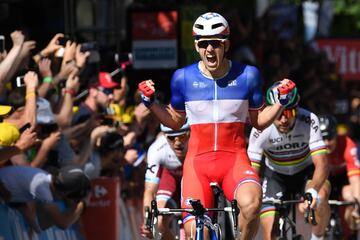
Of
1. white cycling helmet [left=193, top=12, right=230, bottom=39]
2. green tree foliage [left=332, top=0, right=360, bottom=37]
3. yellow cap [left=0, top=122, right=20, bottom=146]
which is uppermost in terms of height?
white cycling helmet [left=193, top=12, right=230, bottom=39]

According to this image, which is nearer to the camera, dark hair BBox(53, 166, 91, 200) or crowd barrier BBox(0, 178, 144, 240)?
dark hair BBox(53, 166, 91, 200)

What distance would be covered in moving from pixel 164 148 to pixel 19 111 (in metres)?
1.73

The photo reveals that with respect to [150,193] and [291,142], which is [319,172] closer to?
[291,142]

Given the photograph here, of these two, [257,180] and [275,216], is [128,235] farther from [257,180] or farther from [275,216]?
[257,180]

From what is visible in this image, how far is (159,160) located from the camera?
537 inches

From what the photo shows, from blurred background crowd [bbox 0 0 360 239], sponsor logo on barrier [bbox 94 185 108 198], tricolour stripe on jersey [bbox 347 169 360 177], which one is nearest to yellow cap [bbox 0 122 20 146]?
blurred background crowd [bbox 0 0 360 239]

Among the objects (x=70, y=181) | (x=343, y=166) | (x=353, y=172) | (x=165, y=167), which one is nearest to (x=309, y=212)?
(x=165, y=167)

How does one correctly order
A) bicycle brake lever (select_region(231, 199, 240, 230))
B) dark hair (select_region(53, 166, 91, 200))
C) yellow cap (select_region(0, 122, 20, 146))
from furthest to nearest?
dark hair (select_region(53, 166, 91, 200))
yellow cap (select_region(0, 122, 20, 146))
bicycle brake lever (select_region(231, 199, 240, 230))

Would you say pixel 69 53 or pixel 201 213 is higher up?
pixel 69 53

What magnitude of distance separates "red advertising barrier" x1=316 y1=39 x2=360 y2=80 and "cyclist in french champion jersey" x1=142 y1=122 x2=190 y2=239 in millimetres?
19421

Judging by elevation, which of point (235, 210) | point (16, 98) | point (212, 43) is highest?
point (212, 43)

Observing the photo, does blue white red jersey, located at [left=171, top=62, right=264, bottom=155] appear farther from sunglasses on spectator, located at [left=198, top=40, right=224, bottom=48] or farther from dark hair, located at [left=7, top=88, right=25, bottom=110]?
dark hair, located at [left=7, top=88, right=25, bottom=110]

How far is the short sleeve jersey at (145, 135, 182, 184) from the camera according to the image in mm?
13477

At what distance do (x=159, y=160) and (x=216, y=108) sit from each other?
2.22m
